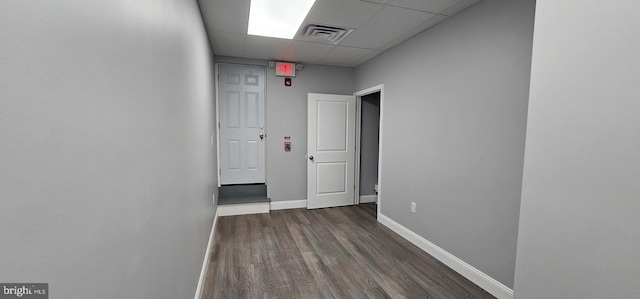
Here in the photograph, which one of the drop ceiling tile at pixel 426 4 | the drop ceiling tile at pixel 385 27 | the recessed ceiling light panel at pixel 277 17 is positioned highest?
the recessed ceiling light panel at pixel 277 17

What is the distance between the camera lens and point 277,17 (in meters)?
2.92

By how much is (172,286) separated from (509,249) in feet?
7.36

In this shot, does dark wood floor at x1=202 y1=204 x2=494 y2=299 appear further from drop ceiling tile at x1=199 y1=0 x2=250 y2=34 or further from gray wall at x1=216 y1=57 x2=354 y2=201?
drop ceiling tile at x1=199 y1=0 x2=250 y2=34

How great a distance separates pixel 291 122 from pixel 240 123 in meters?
1.25

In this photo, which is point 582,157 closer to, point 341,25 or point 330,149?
point 341,25

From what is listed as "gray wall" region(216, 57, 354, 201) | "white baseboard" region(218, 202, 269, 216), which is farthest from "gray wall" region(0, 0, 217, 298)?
"gray wall" region(216, 57, 354, 201)

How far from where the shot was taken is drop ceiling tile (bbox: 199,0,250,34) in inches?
90.5

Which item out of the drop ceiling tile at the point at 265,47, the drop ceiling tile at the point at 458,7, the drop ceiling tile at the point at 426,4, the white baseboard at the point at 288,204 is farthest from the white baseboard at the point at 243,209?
the drop ceiling tile at the point at 458,7

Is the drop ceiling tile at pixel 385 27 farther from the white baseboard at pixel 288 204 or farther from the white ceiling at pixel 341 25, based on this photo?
the white baseboard at pixel 288 204

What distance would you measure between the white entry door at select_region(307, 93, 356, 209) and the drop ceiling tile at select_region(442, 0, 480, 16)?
2142 millimetres

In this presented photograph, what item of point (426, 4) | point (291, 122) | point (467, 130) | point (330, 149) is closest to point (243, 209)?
point (291, 122)

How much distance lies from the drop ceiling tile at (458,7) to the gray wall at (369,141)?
7.39 ft

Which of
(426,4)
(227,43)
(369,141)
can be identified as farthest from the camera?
(369,141)

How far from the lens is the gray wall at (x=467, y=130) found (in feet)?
6.48
